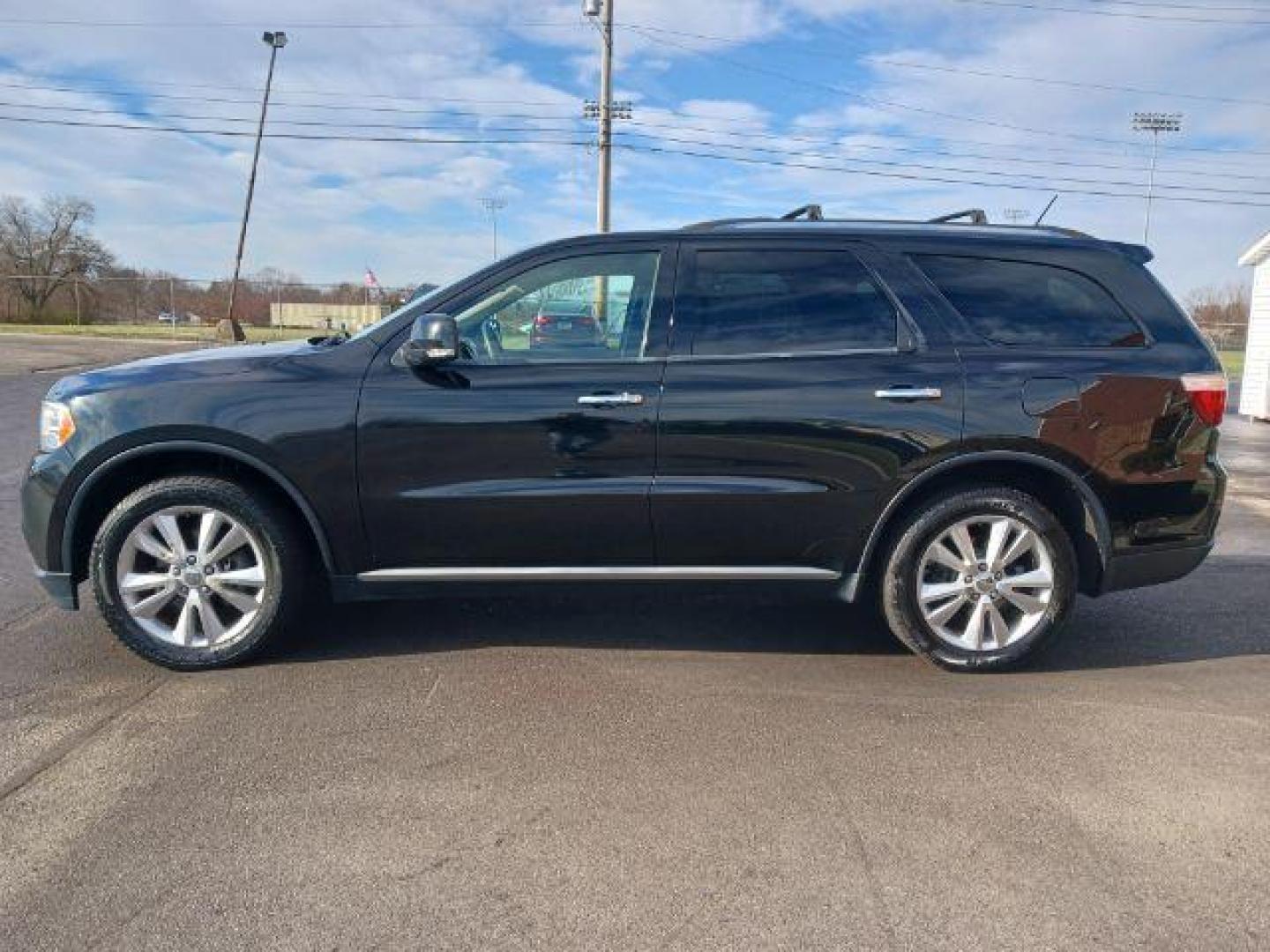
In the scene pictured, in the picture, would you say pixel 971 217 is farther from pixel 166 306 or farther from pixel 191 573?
pixel 166 306

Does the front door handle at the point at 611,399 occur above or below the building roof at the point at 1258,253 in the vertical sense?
below

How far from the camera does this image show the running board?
3.93 m

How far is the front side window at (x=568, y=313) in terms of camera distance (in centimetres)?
394

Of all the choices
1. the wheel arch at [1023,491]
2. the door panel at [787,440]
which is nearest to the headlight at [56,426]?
the door panel at [787,440]

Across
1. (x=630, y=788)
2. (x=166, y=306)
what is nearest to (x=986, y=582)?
(x=630, y=788)

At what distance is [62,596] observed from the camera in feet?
12.8

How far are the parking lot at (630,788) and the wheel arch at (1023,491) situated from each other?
1.46ft

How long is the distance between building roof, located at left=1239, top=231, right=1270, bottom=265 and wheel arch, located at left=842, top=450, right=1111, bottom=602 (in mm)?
17721

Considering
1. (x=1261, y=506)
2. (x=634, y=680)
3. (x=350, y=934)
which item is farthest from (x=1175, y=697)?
(x=1261, y=506)

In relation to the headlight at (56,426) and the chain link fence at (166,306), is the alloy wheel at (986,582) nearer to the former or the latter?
the headlight at (56,426)

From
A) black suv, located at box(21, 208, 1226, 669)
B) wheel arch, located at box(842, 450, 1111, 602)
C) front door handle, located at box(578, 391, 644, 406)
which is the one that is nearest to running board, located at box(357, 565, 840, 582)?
black suv, located at box(21, 208, 1226, 669)

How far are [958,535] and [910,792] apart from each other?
1.32 meters

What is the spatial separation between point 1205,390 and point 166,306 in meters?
40.3

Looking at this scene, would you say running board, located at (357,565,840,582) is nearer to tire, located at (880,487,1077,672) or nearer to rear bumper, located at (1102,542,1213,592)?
tire, located at (880,487,1077,672)
